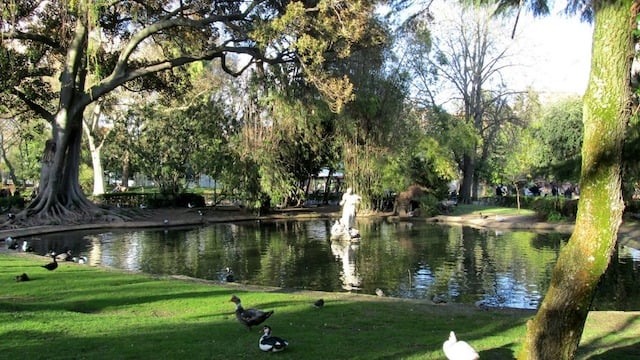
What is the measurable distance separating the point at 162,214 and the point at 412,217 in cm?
1637

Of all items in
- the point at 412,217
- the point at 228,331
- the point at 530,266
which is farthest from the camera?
the point at 412,217

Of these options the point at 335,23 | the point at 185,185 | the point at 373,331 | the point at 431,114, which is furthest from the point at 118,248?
the point at 431,114

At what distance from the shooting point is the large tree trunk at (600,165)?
191 inches

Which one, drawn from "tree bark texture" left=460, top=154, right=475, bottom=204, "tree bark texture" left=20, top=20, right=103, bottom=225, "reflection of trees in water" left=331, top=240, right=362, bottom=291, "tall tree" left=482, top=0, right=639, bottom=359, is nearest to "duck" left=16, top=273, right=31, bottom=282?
"reflection of trees in water" left=331, top=240, right=362, bottom=291

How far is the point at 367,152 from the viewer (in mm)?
38094

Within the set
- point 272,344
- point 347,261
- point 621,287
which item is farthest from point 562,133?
point 272,344

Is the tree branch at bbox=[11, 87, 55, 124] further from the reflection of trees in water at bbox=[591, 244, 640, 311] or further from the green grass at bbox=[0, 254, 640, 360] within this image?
the reflection of trees in water at bbox=[591, 244, 640, 311]

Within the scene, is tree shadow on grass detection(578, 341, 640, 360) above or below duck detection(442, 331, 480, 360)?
below

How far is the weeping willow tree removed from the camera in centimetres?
2428

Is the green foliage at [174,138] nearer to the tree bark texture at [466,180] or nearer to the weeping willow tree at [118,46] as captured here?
the weeping willow tree at [118,46]

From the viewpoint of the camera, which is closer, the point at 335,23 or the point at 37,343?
the point at 37,343

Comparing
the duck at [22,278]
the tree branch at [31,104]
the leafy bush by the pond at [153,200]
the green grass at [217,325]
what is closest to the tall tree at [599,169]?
the green grass at [217,325]

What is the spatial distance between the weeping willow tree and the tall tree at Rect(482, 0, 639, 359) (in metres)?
19.5

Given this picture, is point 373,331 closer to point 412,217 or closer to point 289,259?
point 289,259
